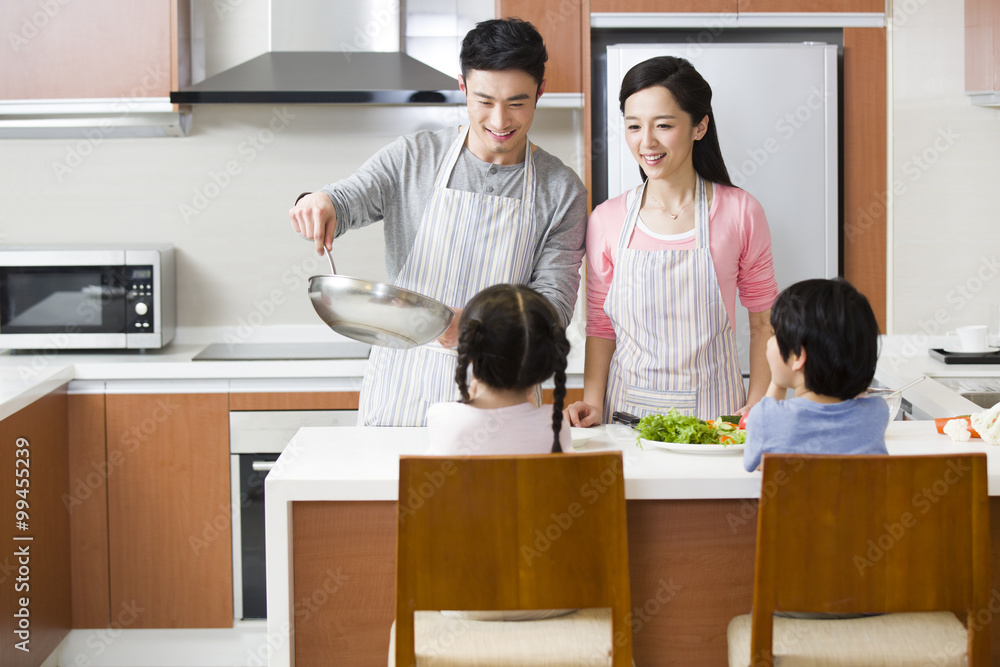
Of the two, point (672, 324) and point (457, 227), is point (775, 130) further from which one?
point (457, 227)

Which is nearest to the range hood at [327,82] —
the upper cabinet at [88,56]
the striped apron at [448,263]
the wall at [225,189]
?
the upper cabinet at [88,56]

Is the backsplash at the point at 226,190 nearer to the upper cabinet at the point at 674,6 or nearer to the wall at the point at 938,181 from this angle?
the upper cabinet at the point at 674,6

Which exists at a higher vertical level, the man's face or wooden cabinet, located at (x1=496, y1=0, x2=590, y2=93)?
wooden cabinet, located at (x1=496, y1=0, x2=590, y2=93)

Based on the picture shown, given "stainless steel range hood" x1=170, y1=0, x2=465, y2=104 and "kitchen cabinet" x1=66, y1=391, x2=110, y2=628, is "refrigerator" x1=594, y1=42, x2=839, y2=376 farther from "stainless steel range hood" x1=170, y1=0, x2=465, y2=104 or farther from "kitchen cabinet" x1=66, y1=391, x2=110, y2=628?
"kitchen cabinet" x1=66, y1=391, x2=110, y2=628

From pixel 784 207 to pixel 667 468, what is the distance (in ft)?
4.69

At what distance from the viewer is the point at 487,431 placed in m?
1.21

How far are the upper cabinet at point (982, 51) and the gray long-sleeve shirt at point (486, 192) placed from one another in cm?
136

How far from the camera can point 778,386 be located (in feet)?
4.35

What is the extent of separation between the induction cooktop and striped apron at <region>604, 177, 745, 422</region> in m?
0.95

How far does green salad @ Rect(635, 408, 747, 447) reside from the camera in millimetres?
1375

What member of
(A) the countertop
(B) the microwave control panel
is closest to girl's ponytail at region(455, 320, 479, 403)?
(A) the countertop

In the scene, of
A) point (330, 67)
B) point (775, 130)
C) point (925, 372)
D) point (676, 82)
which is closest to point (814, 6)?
point (775, 130)

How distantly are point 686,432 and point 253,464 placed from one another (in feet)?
4.54

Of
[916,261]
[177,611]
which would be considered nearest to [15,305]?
[177,611]
